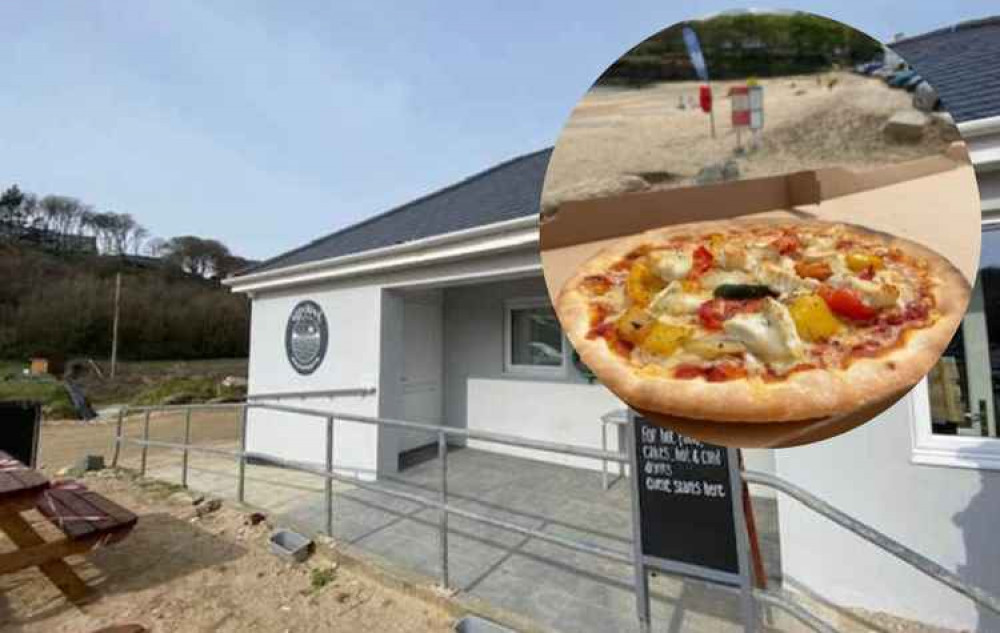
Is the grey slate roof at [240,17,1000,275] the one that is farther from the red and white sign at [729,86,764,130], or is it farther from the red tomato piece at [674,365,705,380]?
the red tomato piece at [674,365,705,380]

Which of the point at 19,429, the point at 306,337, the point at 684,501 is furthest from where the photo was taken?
the point at 306,337

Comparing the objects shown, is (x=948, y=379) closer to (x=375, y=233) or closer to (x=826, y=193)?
(x=826, y=193)

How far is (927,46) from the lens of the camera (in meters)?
3.82

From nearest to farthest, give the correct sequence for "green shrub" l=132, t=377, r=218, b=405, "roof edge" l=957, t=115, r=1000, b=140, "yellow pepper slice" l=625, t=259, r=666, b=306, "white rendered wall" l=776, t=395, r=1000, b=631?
"yellow pepper slice" l=625, t=259, r=666, b=306 < "roof edge" l=957, t=115, r=1000, b=140 < "white rendered wall" l=776, t=395, r=1000, b=631 < "green shrub" l=132, t=377, r=218, b=405

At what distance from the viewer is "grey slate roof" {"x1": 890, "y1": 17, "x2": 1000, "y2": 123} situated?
7.09 ft

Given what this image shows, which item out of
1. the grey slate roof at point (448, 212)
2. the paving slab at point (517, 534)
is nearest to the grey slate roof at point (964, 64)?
the grey slate roof at point (448, 212)

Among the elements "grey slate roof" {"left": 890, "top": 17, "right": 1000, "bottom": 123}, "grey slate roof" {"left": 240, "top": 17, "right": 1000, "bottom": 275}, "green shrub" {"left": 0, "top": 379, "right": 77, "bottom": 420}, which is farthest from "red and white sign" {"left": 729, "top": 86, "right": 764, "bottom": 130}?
"green shrub" {"left": 0, "top": 379, "right": 77, "bottom": 420}

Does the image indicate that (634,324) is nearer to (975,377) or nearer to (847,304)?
(847,304)

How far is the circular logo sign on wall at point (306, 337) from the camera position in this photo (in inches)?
204

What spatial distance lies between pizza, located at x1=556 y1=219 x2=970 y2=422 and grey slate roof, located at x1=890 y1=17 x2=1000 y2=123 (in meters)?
1.53

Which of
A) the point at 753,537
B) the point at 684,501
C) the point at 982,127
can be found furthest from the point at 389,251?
the point at 982,127

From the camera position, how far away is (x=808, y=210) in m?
0.44

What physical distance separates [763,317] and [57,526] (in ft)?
14.6

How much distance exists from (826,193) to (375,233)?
5946 mm
